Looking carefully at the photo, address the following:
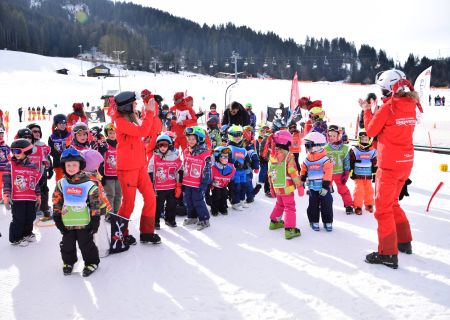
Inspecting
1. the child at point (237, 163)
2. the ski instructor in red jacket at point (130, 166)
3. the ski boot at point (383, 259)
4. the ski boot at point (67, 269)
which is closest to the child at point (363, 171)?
the child at point (237, 163)

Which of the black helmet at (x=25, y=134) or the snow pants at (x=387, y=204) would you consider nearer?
the snow pants at (x=387, y=204)

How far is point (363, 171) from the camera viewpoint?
6.33 meters

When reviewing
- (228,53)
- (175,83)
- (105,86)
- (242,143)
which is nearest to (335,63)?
(228,53)

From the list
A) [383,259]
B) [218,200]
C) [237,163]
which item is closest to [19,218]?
[218,200]

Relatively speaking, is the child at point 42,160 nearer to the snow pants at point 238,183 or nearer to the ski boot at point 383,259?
the snow pants at point 238,183

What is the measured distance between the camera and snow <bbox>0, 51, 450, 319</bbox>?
11.2 ft

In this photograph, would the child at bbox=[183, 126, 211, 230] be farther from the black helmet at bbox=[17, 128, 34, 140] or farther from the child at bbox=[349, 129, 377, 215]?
the child at bbox=[349, 129, 377, 215]

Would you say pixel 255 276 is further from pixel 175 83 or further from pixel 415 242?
pixel 175 83

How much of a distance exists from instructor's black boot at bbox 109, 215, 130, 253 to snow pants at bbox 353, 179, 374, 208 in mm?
3754

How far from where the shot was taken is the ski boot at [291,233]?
5.16 metres

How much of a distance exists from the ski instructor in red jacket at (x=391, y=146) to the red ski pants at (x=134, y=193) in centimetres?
274

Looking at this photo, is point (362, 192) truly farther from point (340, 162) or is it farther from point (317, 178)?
point (317, 178)

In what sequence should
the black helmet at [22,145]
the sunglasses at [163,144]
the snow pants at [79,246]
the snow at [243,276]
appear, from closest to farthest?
the snow at [243,276], the snow pants at [79,246], the black helmet at [22,145], the sunglasses at [163,144]

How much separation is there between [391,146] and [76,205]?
11.0ft
